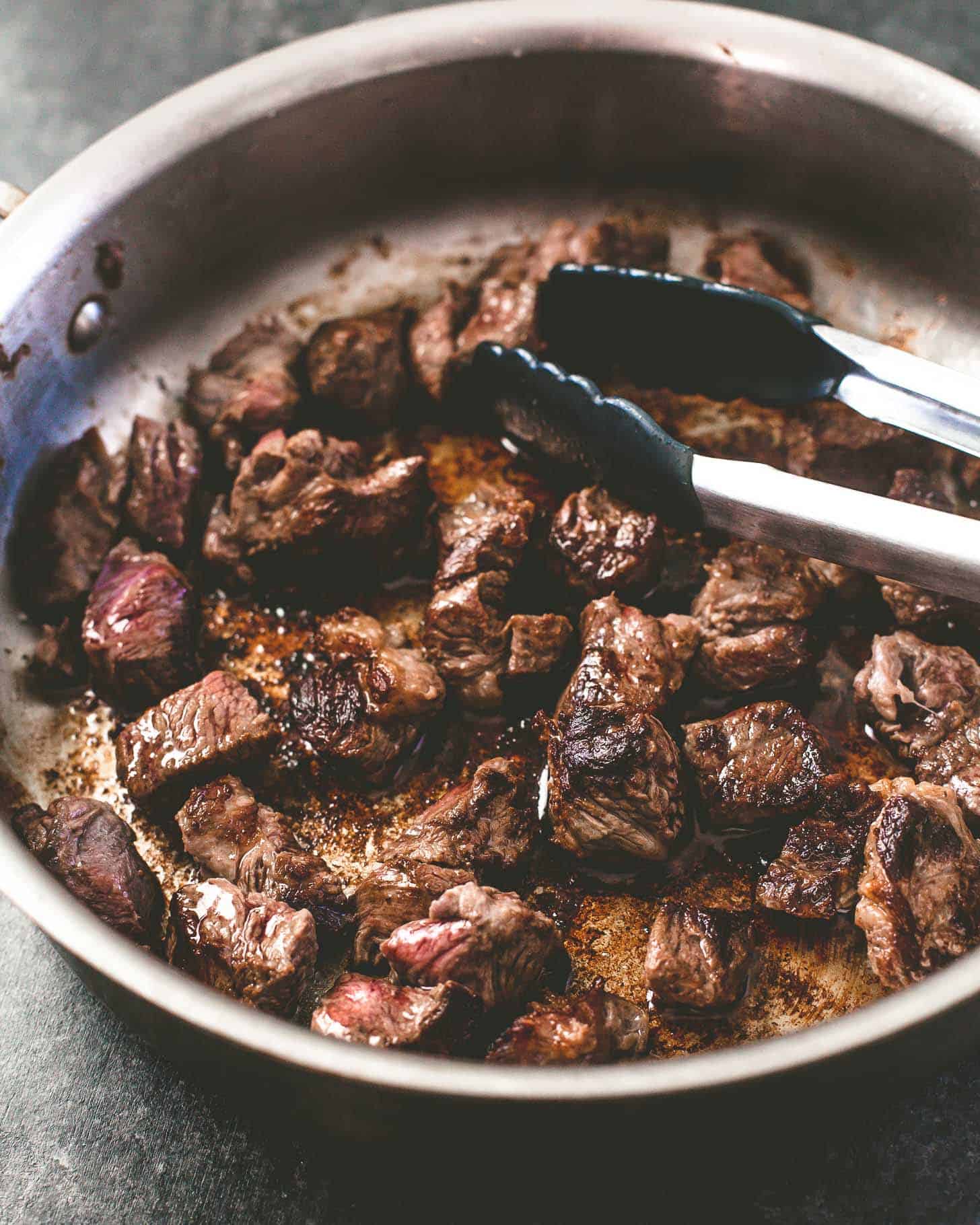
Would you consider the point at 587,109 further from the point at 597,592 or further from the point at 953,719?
the point at 953,719

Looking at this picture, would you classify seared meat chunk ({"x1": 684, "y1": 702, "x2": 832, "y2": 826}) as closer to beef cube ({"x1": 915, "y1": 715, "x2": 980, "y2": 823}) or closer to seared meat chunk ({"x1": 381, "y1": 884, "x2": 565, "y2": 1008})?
beef cube ({"x1": 915, "y1": 715, "x2": 980, "y2": 823})

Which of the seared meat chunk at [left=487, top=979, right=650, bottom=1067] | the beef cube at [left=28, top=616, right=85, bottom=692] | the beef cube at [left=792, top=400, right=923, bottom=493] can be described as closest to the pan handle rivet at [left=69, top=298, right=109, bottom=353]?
the beef cube at [left=28, top=616, right=85, bottom=692]

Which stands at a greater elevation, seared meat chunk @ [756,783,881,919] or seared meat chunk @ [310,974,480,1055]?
seared meat chunk @ [310,974,480,1055]

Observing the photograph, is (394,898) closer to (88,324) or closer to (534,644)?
(534,644)

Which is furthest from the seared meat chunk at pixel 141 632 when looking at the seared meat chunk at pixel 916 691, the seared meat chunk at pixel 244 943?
the seared meat chunk at pixel 916 691

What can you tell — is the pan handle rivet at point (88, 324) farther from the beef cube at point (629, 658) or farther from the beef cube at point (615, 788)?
the beef cube at point (615, 788)
